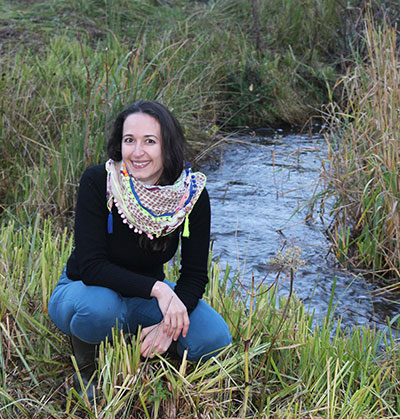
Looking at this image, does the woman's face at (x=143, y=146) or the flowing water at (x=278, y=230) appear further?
→ the flowing water at (x=278, y=230)

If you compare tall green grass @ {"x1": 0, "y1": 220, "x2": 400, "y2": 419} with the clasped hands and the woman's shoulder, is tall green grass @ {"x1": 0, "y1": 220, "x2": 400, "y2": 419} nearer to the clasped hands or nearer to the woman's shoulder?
the clasped hands

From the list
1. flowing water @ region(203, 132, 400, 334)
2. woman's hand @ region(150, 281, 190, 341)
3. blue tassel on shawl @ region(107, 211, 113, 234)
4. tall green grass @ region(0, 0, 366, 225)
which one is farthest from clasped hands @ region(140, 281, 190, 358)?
tall green grass @ region(0, 0, 366, 225)

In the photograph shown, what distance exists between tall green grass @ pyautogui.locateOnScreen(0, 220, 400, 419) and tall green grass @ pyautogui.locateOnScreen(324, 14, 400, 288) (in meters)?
1.27

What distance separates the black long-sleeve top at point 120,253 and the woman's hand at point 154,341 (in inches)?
4.9

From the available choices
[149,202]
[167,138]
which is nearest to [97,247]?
[149,202]

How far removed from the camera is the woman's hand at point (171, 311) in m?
2.33

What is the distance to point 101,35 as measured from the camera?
8352mm

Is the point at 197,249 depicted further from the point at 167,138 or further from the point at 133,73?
the point at 133,73

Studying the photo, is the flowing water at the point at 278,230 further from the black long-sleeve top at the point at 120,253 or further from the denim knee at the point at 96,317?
the denim knee at the point at 96,317

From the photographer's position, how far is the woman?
2.35 metres

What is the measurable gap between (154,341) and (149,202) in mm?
504

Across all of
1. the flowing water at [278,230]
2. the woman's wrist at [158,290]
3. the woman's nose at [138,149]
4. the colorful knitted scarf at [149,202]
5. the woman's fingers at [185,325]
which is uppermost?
the woman's nose at [138,149]

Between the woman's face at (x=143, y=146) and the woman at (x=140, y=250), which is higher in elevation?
the woman's face at (x=143, y=146)

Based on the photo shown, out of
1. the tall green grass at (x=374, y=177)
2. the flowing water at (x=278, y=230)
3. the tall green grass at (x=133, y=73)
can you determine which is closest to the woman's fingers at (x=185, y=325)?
the flowing water at (x=278, y=230)
